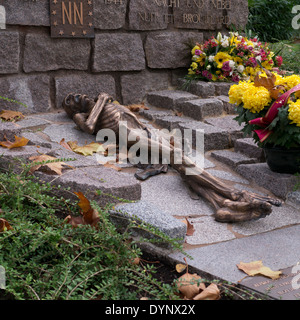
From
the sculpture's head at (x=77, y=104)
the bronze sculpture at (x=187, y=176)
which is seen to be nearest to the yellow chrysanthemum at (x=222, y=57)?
the bronze sculpture at (x=187, y=176)

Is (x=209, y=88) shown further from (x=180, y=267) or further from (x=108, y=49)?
(x=180, y=267)

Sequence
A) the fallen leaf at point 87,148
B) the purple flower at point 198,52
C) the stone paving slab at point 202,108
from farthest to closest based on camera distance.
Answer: the purple flower at point 198,52 → the stone paving slab at point 202,108 → the fallen leaf at point 87,148

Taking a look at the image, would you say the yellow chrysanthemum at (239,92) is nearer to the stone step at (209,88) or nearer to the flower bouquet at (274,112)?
the flower bouquet at (274,112)

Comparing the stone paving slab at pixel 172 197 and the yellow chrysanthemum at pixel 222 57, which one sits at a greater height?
the yellow chrysanthemum at pixel 222 57

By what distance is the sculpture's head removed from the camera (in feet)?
13.9

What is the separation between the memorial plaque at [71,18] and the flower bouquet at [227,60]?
51.0 inches

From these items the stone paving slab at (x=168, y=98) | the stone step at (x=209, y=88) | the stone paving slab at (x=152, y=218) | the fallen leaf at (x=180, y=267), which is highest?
the stone step at (x=209, y=88)

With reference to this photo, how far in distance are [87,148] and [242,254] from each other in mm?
1711

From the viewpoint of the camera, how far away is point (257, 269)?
240 cm

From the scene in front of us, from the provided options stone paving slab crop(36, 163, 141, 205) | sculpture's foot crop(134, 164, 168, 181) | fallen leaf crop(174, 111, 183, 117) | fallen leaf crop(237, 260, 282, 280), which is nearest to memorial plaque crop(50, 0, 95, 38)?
fallen leaf crop(174, 111, 183, 117)

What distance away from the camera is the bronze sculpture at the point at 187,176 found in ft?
9.65

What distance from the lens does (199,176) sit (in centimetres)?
324
